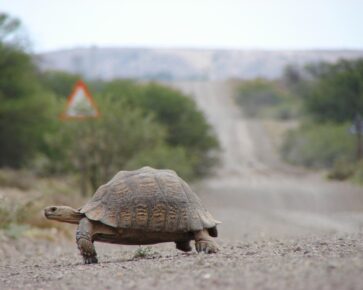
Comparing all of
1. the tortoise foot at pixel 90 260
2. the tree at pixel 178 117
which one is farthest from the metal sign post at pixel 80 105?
the tree at pixel 178 117

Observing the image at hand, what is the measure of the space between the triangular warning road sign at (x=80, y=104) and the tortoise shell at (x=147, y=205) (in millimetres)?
18562

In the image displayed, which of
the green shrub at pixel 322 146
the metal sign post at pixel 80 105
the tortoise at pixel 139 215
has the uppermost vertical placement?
the metal sign post at pixel 80 105

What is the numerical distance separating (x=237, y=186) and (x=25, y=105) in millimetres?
10812

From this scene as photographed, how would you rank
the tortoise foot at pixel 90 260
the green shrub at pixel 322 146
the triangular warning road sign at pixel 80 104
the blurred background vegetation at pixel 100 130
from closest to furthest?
1. the tortoise foot at pixel 90 260
2. the triangular warning road sign at pixel 80 104
3. the blurred background vegetation at pixel 100 130
4. the green shrub at pixel 322 146

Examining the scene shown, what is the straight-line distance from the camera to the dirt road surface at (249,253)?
25.9 feet

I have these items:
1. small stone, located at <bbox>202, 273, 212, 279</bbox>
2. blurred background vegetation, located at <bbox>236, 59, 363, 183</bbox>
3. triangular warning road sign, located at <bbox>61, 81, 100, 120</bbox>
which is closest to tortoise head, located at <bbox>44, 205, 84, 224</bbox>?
small stone, located at <bbox>202, 273, 212, 279</bbox>

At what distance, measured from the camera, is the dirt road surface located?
789 cm

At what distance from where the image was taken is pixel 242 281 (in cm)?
768

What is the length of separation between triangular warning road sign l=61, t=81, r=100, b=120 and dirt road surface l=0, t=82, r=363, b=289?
5.12 meters

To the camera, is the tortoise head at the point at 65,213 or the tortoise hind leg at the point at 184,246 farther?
the tortoise hind leg at the point at 184,246

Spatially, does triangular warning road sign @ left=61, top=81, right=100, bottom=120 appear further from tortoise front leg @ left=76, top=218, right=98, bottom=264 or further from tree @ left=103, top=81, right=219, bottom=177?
tree @ left=103, top=81, right=219, bottom=177

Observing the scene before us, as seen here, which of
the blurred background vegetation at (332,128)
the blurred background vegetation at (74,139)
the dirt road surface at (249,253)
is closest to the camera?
the dirt road surface at (249,253)

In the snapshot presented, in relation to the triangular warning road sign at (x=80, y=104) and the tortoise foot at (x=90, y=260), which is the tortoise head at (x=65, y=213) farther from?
the triangular warning road sign at (x=80, y=104)

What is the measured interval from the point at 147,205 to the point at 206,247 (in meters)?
0.83
